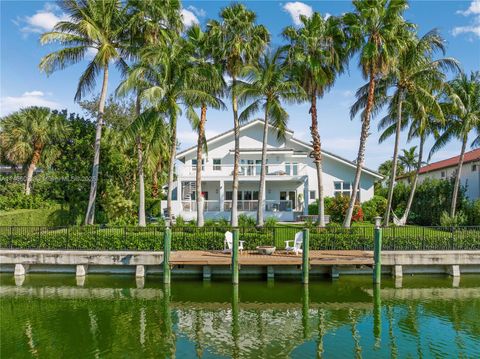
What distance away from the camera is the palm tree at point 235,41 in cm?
2527

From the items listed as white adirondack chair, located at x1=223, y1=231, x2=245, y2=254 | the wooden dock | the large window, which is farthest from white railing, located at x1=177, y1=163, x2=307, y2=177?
the wooden dock

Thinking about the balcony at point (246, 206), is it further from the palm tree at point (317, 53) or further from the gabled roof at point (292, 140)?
the palm tree at point (317, 53)

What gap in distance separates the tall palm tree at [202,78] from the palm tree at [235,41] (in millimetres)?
664

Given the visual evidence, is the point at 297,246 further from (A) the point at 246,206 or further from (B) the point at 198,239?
(A) the point at 246,206

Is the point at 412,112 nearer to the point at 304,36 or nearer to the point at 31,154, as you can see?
the point at 304,36

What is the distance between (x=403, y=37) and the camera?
23.6m

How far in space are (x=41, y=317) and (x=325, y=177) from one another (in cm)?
2691

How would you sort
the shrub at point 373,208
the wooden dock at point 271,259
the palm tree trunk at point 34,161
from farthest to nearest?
the shrub at point 373,208 < the palm tree trunk at point 34,161 < the wooden dock at point 271,259

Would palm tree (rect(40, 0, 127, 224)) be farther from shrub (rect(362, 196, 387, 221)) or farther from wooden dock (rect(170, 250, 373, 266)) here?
shrub (rect(362, 196, 387, 221))

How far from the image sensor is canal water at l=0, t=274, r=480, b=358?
10.6 metres

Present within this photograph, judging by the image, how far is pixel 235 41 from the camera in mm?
25047

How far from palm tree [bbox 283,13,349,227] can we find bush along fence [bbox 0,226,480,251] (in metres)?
5.09

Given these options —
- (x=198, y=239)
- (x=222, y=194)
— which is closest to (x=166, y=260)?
(x=198, y=239)

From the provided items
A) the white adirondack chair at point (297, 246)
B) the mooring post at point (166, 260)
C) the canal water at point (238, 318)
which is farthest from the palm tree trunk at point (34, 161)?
the white adirondack chair at point (297, 246)
